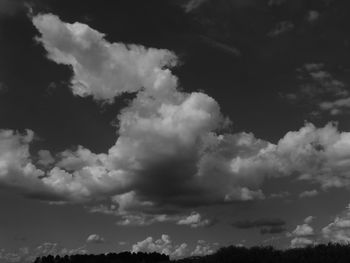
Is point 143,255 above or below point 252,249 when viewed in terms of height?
above

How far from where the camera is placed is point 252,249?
4816 centimetres

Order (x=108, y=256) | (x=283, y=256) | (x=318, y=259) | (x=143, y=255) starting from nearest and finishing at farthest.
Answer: (x=318, y=259), (x=283, y=256), (x=143, y=255), (x=108, y=256)

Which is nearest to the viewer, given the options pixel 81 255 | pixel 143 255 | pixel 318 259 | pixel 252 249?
pixel 318 259

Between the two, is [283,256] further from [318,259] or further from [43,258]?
[43,258]

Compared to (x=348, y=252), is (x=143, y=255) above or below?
above

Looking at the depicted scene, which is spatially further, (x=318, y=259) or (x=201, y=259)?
(x=201, y=259)

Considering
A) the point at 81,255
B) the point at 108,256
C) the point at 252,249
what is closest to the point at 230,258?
the point at 252,249

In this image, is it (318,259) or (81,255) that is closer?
(318,259)

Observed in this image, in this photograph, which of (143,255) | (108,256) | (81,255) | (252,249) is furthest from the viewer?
(81,255)

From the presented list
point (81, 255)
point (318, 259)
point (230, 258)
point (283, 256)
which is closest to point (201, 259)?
point (230, 258)

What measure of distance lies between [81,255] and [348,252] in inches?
5256

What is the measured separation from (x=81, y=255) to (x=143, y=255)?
1515 inches

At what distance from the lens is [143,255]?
436 feet

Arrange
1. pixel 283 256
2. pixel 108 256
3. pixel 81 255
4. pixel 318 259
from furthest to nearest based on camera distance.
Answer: pixel 81 255
pixel 108 256
pixel 283 256
pixel 318 259
